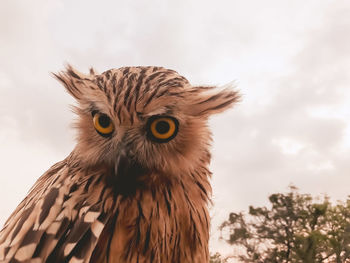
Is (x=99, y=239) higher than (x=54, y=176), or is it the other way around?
(x=54, y=176)

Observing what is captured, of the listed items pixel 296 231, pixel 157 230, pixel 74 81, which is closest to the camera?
pixel 157 230

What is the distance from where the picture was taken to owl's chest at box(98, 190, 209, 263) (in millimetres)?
2092

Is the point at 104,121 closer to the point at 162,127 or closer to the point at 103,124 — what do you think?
the point at 103,124

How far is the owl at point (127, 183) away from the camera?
6.79ft

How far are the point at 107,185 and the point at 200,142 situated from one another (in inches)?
27.9

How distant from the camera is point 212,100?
2.74 meters

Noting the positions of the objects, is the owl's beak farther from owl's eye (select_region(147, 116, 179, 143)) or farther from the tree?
the tree

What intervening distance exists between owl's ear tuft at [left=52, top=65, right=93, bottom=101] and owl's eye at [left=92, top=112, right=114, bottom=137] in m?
0.27

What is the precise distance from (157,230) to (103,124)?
0.74m

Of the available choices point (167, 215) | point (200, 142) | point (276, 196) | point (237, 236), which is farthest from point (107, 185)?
point (276, 196)

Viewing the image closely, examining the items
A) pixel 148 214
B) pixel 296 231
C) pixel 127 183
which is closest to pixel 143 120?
pixel 127 183

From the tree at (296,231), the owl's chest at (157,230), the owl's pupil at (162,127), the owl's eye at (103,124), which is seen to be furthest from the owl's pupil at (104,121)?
the tree at (296,231)

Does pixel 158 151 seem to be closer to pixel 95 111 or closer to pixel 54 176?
pixel 95 111

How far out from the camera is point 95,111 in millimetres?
2402
